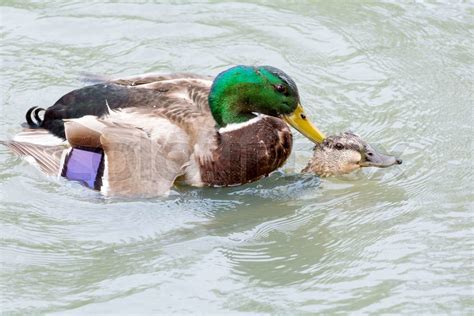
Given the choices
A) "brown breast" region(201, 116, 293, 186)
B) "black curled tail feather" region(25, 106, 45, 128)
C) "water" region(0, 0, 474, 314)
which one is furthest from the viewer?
"black curled tail feather" region(25, 106, 45, 128)

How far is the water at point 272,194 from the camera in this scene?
630 centimetres

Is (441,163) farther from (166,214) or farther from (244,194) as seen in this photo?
(166,214)

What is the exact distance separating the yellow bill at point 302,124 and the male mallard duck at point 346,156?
0.20 feet

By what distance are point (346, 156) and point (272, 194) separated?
0.63m

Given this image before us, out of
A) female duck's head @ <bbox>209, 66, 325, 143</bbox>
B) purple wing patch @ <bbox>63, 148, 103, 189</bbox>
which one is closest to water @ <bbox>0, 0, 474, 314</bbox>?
purple wing patch @ <bbox>63, 148, 103, 189</bbox>

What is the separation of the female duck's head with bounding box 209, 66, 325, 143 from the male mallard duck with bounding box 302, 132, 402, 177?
0.11 meters

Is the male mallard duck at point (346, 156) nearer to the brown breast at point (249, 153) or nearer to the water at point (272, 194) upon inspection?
the water at point (272, 194)

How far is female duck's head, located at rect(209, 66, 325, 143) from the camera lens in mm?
7520

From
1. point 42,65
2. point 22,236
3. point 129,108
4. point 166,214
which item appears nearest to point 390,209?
point 166,214

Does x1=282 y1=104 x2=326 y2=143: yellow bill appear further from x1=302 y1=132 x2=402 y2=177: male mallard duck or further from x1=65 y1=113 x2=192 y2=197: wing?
x1=65 y1=113 x2=192 y2=197: wing

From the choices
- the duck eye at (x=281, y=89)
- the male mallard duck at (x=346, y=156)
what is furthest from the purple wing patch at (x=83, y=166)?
the male mallard duck at (x=346, y=156)

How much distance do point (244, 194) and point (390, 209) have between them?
111cm

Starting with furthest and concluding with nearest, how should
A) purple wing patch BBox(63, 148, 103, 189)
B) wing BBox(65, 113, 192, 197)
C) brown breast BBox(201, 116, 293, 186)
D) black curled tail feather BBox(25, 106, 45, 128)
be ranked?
black curled tail feather BBox(25, 106, 45, 128) → purple wing patch BBox(63, 148, 103, 189) → brown breast BBox(201, 116, 293, 186) → wing BBox(65, 113, 192, 197)

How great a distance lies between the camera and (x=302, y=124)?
768cm
